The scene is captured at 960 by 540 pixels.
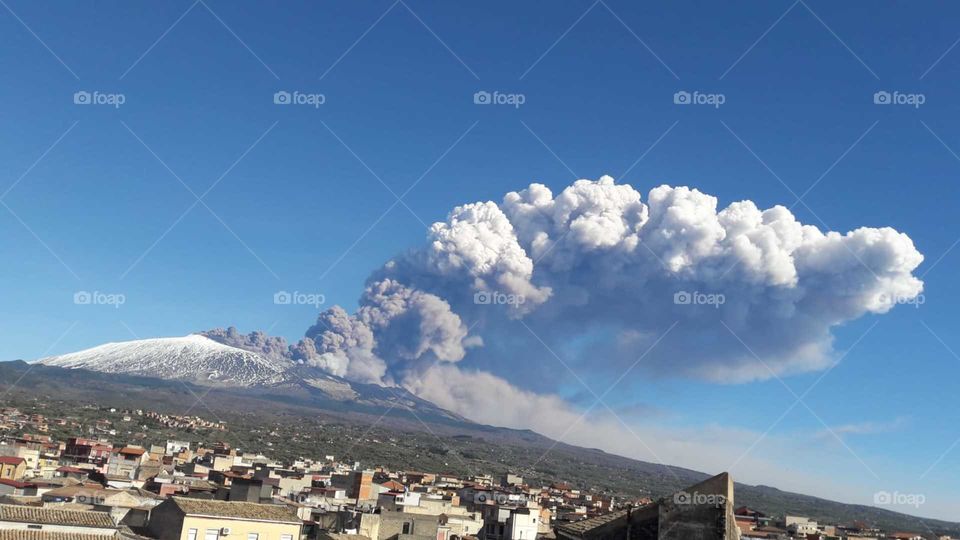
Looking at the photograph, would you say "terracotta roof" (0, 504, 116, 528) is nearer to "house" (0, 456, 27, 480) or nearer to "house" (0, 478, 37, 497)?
"house" (0, 478, 37, 497)

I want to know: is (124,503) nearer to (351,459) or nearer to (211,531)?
(211,531)

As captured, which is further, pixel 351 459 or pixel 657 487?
Answer: pixel 657 487

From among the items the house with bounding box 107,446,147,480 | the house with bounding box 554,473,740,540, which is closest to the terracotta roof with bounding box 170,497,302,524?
the house with bounding box 107,446,147,480

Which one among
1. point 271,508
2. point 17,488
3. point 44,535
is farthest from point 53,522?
point 17,488

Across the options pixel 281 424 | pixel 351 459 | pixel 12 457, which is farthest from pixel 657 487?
pixel 12 457

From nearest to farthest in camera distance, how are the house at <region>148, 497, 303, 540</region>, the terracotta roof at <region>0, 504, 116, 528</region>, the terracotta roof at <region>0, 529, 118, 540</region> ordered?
the terracotta roof at <region>0, 529, 118, 540</region>
the terracotta roof at <region>0, 504, 116, 528</region>
the house at <region>148, 497, 303, 540</region>

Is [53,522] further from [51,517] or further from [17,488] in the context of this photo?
[17,488]
